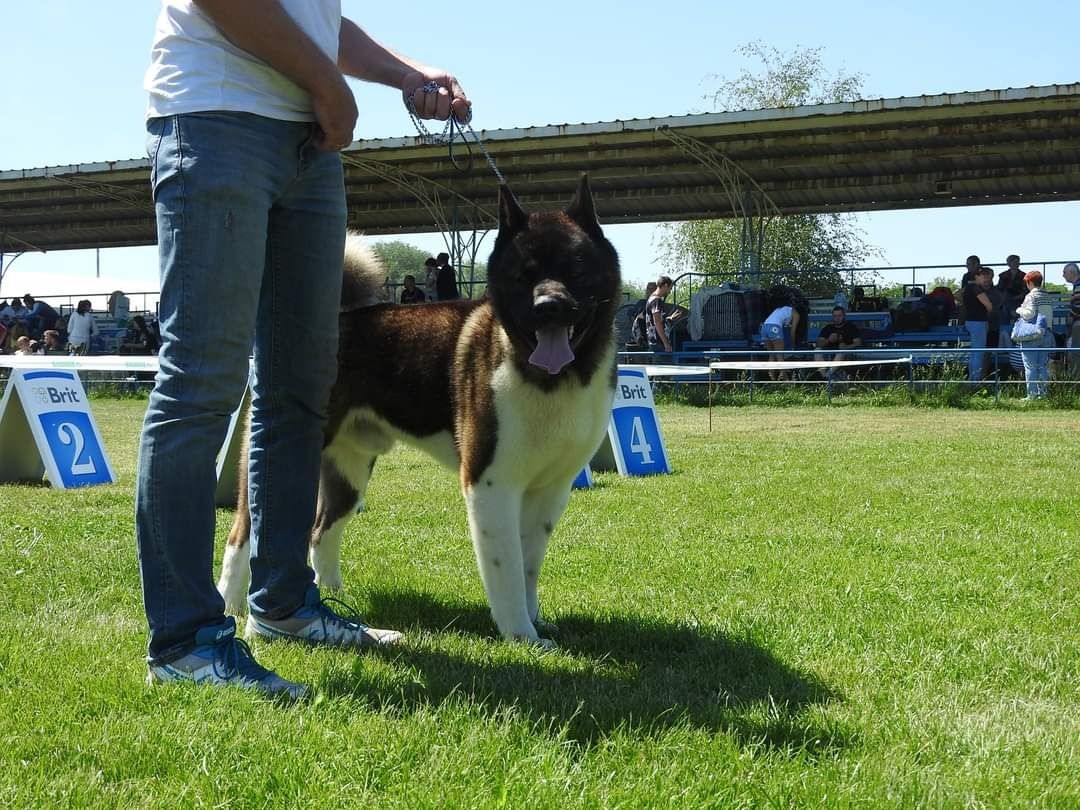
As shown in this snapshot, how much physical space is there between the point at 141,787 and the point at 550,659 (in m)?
1.38

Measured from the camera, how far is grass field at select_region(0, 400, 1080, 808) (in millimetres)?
2064

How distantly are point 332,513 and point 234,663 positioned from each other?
1.58 meters

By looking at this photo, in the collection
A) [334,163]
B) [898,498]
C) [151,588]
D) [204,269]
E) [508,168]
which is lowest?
[898,498]

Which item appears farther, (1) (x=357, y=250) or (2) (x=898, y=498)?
(2) (x=898, y=498)

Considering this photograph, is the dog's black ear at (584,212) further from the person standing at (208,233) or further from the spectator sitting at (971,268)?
the spectator sitting at (971,268)

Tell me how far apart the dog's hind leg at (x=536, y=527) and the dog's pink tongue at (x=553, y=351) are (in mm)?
587

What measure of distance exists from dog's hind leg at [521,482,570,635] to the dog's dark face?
519 mm

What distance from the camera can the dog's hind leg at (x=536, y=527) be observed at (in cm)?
362

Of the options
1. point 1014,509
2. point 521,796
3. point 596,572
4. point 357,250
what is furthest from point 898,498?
point 521,796

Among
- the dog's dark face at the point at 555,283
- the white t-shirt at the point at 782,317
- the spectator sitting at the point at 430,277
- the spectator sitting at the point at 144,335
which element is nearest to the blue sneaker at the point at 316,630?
the dog's dark face at the point at 555,283

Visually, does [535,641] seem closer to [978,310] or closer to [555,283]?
[555,283]

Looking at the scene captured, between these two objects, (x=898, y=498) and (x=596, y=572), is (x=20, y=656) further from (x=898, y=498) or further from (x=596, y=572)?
(x=898, y=498)

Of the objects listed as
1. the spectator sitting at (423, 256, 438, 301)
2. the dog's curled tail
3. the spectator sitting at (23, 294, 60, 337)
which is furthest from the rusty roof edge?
the dog's curled tail

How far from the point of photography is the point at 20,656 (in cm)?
287
